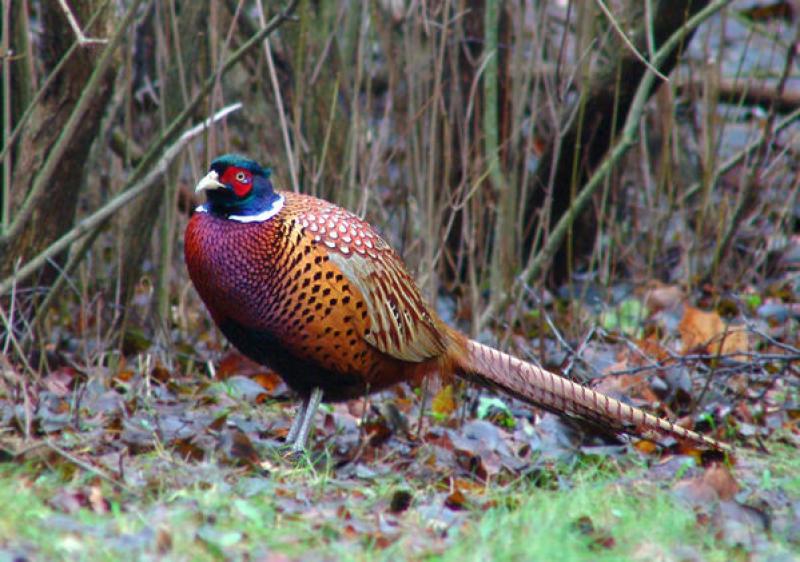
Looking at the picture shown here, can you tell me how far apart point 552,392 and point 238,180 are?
141 cm

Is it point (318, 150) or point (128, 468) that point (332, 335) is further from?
point (318, 150)

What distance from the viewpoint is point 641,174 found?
746 centimetres

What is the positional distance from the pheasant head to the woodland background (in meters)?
0.30

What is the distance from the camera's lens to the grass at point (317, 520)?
2797mm

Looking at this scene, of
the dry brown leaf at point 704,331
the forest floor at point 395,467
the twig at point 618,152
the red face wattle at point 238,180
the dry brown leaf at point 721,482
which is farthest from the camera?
the dry brown leaf at point 704,331

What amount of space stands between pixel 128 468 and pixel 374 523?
83 cm

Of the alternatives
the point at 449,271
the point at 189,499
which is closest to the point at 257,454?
the point at 189,499

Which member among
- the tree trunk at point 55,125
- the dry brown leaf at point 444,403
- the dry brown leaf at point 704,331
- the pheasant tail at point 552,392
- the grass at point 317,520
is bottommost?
the dry brown leaf at point 444,403

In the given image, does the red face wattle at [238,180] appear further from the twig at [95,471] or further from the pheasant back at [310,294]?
the twig at [95,471]

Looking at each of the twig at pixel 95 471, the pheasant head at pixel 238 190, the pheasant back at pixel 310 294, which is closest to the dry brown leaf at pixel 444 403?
the pheasant back at pixel 310 294

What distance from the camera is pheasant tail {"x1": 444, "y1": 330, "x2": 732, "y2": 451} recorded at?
13.6ft

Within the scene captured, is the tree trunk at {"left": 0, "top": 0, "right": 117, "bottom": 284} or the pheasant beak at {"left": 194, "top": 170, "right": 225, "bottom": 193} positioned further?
the tree trunk at {"left": 0, "top": 0, "right": 117, "bottom": 284}

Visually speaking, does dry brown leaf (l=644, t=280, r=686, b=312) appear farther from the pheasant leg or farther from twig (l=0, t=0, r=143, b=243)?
twig (l=0, t=0, r=143, b=243)

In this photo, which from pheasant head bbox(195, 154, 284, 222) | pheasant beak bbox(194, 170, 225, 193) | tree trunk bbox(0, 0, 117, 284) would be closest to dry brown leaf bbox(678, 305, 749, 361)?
pheasant head bbox(195, 154, 284, 222)
